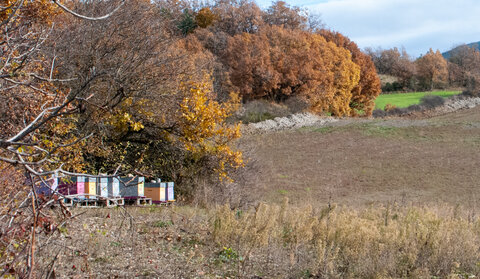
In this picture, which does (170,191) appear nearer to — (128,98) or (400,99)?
(128,98)

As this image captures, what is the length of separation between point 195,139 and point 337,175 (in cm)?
1492

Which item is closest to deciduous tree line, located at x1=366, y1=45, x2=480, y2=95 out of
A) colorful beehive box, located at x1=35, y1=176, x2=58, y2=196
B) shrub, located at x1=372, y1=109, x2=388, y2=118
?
shrub, located at x1=372, y1=109, x2=388, y2=118

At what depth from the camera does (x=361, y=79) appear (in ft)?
190

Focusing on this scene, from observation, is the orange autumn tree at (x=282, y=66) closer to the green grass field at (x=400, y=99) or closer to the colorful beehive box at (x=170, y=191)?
the green grass field at (x=400, y=99)

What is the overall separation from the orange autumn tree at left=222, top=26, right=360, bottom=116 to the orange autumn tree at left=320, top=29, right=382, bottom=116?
319 inches

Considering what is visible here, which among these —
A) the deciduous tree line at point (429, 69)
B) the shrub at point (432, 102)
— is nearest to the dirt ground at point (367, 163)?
the shrub at point (432, 102)

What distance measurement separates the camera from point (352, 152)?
106 ft

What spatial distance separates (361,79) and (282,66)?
16.4 m

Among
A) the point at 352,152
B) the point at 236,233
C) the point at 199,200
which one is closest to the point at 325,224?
the point at 236,233

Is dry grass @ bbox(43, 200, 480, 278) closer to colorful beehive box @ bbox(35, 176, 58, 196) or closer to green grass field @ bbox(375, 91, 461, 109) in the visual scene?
colorful beehive box @ bbox(35, 176, 58, 196)

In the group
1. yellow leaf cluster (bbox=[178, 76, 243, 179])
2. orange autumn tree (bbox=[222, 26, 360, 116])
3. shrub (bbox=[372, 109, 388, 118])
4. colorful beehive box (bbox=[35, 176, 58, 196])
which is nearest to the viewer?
colorful beehive box (bbox=[35, 176, 58, 196])

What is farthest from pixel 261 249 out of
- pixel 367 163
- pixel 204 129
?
pixel 367 163

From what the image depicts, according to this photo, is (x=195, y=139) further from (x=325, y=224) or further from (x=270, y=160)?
(x=270, y=160)

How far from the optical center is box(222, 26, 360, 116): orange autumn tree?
43.9 meters
